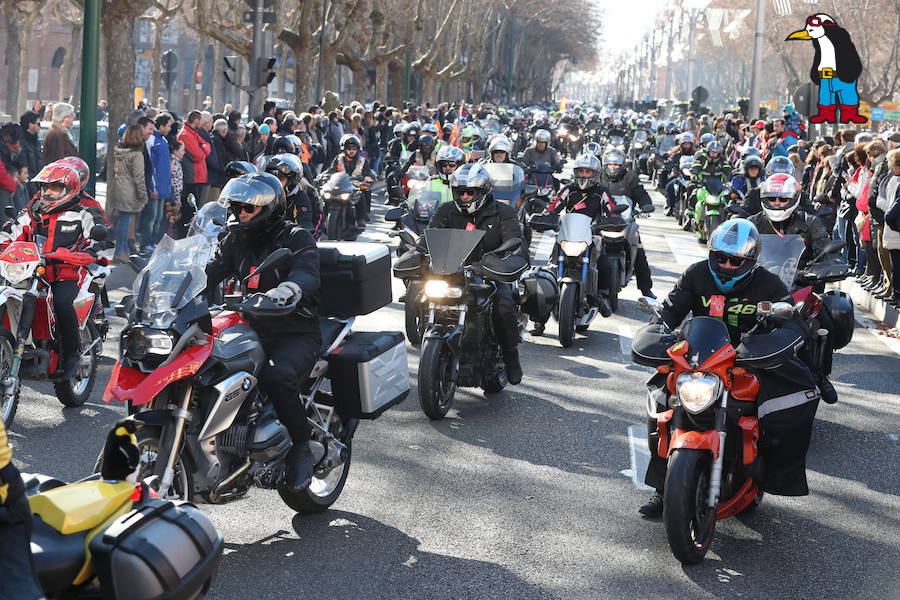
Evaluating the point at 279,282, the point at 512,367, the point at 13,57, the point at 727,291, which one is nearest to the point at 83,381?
the point at 512,367

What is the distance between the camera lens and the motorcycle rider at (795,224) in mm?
9320

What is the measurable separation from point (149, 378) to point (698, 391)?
2.39 metres

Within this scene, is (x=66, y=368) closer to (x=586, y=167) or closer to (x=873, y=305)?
(x=586, y=167)

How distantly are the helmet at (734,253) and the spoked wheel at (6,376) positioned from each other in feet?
14.1

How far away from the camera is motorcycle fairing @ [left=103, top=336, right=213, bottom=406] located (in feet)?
16.8

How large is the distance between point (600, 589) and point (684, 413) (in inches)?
35.3

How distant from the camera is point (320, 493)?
6535 mm

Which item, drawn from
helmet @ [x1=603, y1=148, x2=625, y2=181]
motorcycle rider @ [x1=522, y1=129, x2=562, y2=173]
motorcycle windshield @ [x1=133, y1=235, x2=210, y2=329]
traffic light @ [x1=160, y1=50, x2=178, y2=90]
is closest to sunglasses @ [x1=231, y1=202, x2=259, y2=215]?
motorcycle windshield @ [x1=133, y1=235, x2=210, y2=329]

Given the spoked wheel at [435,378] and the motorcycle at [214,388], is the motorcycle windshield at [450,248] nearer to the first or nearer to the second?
the spoked wheel at [435,378]

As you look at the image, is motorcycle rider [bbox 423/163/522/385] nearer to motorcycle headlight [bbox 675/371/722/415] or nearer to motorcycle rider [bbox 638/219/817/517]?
motorcycle rider [bbox 638/219/817/517]

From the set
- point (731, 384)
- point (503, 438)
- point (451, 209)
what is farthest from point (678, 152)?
point (731, 384)

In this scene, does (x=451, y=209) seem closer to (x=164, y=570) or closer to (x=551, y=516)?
(x=551, y=516)

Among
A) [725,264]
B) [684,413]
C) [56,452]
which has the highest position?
[725,264]

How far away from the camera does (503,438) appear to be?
838 cm
